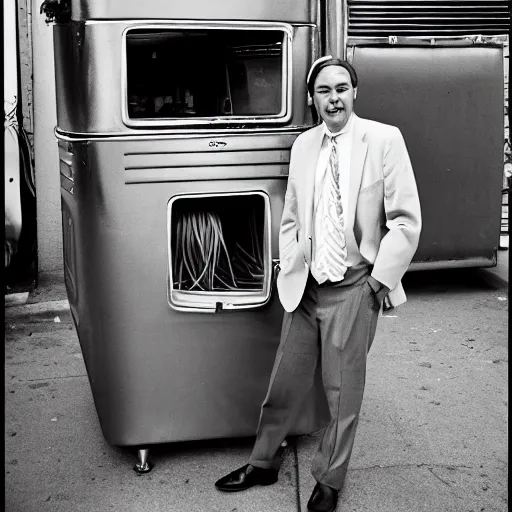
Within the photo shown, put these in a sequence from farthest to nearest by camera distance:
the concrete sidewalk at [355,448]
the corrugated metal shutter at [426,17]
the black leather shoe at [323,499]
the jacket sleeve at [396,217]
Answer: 1. the corrugated metal shutter at [426,17]
2. the concrete sidewalk at [355,448]
3. the black leather shoe at [323,499]
4. the jacket sleeve at [396,217]

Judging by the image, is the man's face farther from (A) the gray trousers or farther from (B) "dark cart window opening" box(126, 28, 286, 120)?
(A) the gray trousers

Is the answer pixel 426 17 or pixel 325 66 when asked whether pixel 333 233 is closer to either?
pixel 325 66

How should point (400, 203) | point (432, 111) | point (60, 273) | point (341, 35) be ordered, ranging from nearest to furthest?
point (400, 203) < point (341, 35) < point (432, 111) < point (60, 273)

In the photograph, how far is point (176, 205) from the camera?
3.58 m

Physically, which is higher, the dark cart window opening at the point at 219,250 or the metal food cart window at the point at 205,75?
the metal food cart window at the point at 205,75

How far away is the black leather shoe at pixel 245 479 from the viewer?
11.1ft

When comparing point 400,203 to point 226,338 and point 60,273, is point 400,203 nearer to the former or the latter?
point 226,338

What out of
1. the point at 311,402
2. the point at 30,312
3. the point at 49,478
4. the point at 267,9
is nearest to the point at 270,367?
the point at 311,402

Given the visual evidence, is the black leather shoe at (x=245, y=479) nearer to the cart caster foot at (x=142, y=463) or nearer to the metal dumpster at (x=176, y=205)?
the metal dumpster at (x=176, y=205)

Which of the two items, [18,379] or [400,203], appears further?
[18,379]

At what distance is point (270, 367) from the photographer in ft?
11.7

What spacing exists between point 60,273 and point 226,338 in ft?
12.9

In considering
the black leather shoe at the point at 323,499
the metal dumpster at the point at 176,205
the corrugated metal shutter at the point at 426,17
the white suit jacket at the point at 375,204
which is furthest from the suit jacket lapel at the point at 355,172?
the corrugated metal shutter at the point at 426,17

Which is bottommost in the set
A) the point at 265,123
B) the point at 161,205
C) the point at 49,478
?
the point at 49,478
